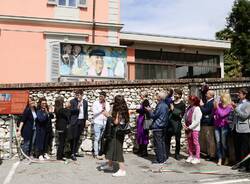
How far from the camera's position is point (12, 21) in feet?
59.5

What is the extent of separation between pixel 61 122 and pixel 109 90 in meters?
2.33

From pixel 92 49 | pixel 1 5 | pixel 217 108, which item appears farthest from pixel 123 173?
pixel 1 5

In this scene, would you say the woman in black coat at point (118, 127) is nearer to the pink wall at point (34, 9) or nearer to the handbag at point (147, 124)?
the handbag at point (147, 124)

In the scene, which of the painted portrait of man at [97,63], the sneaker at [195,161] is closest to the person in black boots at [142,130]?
the sneaker at [195,161]

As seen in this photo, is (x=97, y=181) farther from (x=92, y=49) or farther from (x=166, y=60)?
(x=166, y=60)

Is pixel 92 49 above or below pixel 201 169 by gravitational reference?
above

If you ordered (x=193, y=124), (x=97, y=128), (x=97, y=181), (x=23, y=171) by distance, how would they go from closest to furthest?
(x=97, y=181), (x=23, y=171), (x=193, y=124), (x=97, y=128)

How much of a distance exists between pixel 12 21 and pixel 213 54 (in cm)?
1168

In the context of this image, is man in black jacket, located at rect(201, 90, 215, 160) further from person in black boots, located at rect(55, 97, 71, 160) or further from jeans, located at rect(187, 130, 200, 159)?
person in black boots, located at rect(55, 97, 71, 160)

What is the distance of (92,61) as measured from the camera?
16.6 meters

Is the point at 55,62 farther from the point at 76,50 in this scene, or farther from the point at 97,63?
the point at 97,63

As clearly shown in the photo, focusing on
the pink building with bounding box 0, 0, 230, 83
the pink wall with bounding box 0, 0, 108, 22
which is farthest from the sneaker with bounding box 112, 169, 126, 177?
the pink wall with bounding box 0, 0, 108, 22

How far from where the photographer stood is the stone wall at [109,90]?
1123 centimetres

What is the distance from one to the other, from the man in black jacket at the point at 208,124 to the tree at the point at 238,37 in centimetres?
2257
